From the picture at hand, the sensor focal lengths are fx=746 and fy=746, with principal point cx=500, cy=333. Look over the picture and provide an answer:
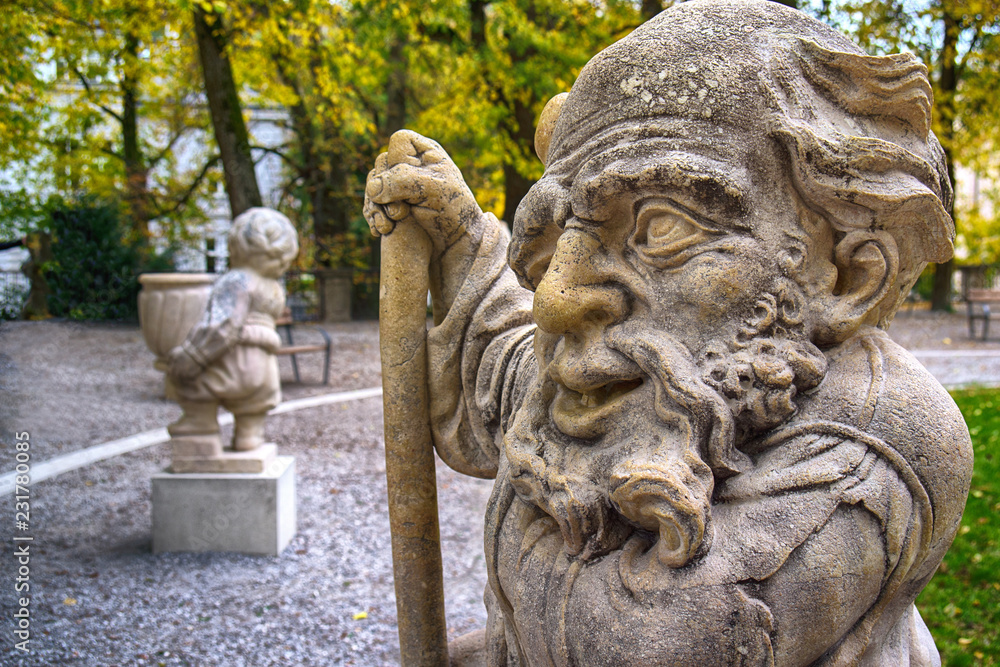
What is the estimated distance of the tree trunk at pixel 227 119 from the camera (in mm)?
9898

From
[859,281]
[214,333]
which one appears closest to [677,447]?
[859,281]

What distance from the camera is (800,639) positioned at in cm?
131

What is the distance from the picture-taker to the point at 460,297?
2.00 meters

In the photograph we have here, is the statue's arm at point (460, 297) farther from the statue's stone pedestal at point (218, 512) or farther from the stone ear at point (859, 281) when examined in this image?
the statue's stone pedestal at point (218, 512)

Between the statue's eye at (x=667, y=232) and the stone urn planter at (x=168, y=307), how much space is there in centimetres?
827

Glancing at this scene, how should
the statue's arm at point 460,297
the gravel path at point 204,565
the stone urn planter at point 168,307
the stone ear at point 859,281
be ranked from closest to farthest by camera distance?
the stone ear at point 859,281, the statue's arm at point 460,297, the gravel path at point 204,565, the stone urn planter at point 168,307

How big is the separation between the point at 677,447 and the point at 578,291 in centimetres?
35

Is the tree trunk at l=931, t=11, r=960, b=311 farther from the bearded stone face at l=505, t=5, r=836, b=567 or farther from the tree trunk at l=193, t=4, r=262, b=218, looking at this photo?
the tree trunk at l=193, t=4, r=262, b=218

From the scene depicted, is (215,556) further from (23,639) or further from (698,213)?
(698,213)

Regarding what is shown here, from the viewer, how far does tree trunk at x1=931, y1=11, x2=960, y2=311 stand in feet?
34.2

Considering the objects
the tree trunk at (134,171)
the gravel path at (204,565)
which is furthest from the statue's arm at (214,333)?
the tree trunk at (134,171)

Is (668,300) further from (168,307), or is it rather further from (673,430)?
(168,307)

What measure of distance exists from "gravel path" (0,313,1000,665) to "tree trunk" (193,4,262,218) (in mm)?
3266

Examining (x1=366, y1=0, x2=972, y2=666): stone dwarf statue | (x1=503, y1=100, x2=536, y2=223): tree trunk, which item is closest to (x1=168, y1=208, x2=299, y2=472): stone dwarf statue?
(x1=366, y1=0, x2=972, y2=666): stone dwarf statue
